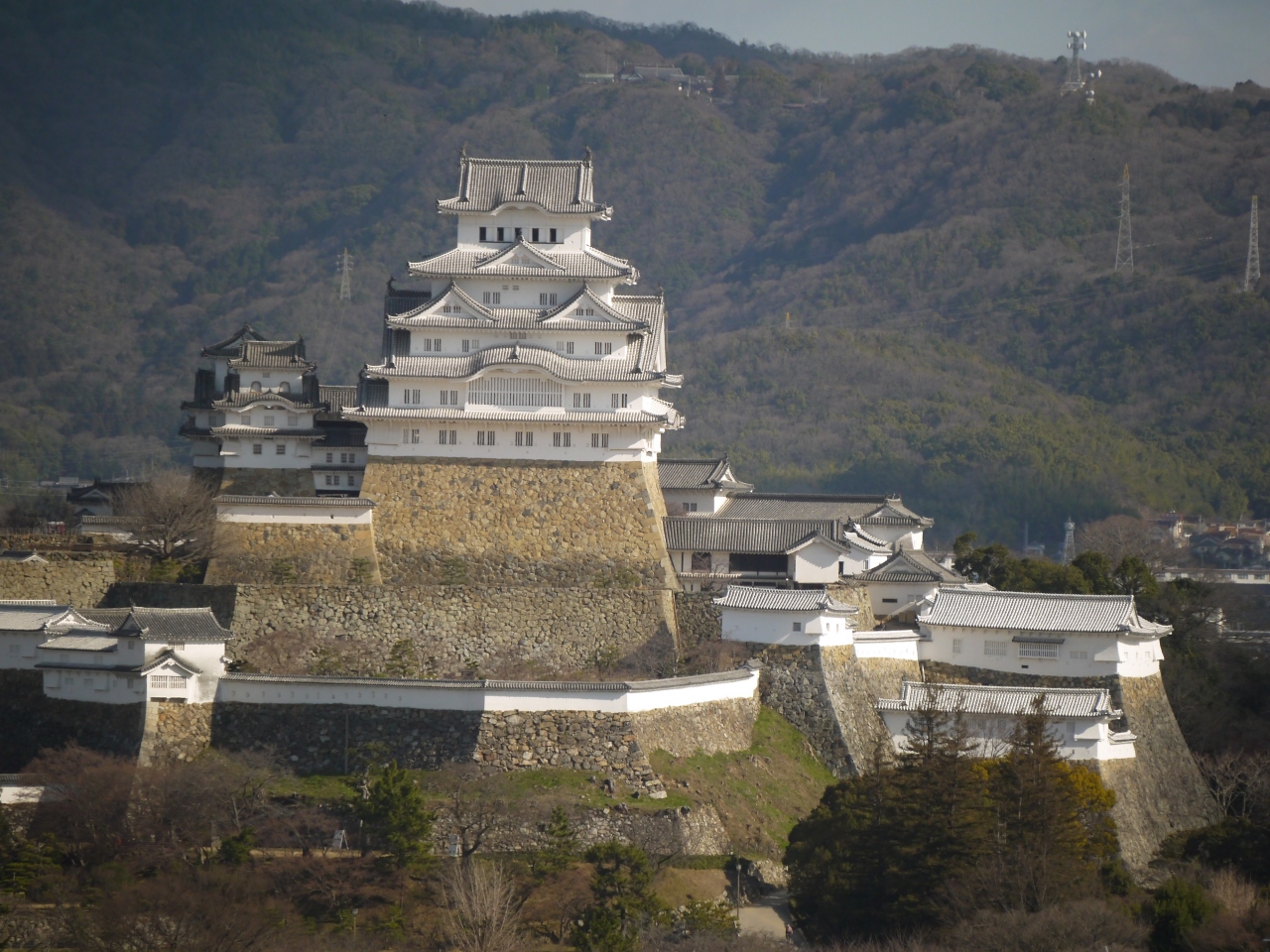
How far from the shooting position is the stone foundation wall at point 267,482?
3891 cm

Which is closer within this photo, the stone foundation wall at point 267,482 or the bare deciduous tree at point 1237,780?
the bare deciduous tree at point 1237,780

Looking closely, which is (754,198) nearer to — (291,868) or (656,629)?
(656,629)

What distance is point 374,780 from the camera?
3028 cm

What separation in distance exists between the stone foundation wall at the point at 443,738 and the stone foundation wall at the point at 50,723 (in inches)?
55.6

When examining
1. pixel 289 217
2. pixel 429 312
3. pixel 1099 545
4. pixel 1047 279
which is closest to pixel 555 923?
pixel 429 312

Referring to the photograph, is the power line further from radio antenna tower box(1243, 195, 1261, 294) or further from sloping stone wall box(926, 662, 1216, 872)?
sloping stone wall box(926, 662, 1216, 872)

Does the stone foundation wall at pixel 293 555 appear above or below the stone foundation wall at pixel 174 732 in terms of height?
above

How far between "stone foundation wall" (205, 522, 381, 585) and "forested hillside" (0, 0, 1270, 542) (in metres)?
42.8

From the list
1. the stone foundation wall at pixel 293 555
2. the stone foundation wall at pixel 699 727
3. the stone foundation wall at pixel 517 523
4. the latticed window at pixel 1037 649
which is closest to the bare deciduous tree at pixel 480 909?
the stone foundation wall at pixel 699 727

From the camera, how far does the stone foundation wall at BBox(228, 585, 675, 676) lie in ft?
114

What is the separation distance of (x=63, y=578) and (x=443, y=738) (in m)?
9.61

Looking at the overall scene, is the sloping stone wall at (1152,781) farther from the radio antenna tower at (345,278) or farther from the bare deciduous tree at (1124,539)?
the radio antenna tower at (345,278)

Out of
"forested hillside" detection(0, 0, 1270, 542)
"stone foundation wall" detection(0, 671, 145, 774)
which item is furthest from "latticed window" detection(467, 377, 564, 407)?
"forested hillside" detection(0, 0, 1270, 542)

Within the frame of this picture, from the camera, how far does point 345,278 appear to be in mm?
106500
